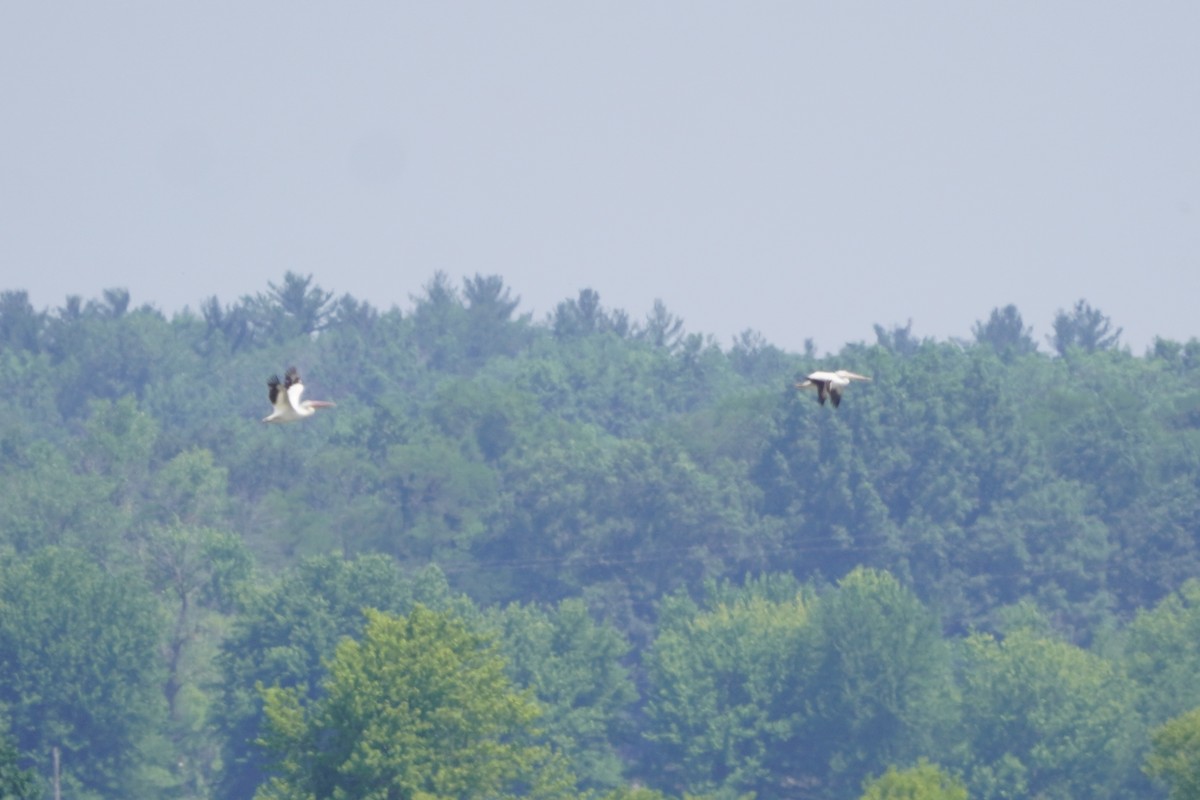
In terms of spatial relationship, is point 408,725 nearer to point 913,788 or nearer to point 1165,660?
point 913,788

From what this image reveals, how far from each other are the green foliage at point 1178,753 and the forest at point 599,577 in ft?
0.33

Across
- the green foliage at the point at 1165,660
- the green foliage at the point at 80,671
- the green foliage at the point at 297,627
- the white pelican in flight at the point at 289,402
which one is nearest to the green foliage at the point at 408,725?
the white pelican in flight at the point at 289,402

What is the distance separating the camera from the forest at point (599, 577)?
232ft

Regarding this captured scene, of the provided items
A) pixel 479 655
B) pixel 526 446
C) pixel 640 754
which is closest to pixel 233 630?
pixel 640 754

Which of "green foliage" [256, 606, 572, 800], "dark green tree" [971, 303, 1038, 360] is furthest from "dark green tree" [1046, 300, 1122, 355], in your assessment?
"green foliage" [256, 606, 572, 800]

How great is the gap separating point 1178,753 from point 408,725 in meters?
12.9

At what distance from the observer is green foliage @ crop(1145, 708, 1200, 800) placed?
1797 inches

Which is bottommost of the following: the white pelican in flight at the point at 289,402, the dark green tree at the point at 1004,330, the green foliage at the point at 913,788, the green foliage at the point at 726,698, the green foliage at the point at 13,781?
the green foliage at the point at 913,788

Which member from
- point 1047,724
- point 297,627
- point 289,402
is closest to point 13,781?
point 289,402

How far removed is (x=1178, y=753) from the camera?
4731 centimetres

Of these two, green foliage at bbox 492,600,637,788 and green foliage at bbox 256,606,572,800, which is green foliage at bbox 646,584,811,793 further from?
green foliage at bbox 256,606,572,800

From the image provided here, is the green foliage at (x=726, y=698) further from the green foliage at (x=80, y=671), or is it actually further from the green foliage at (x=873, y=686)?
the green foliage at (x=80, y=671)

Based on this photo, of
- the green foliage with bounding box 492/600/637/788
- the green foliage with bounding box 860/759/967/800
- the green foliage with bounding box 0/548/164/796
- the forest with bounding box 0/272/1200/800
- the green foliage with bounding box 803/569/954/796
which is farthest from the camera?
the green foliage with bounding box 0/548/164/796

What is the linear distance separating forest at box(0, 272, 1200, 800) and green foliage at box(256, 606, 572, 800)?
7 centimetres
